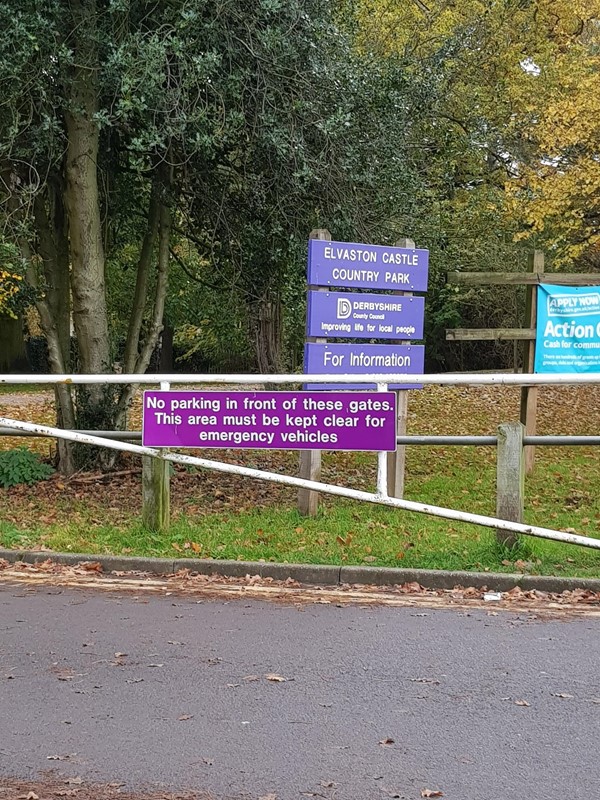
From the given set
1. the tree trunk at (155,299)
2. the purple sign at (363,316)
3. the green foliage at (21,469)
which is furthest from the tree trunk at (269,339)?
the purple sign at (363,316)

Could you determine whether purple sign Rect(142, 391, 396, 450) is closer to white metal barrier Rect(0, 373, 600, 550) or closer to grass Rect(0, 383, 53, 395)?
white metal barrier Rect(0, 373, 600, 550)

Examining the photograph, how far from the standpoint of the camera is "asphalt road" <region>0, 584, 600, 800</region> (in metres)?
3.62

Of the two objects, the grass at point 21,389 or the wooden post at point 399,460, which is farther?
the grass at point 21,389

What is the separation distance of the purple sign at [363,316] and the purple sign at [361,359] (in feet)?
0.41

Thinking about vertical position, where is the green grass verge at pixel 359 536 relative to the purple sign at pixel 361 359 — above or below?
below

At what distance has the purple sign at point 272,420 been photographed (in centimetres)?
701

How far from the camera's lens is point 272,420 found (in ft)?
23.5

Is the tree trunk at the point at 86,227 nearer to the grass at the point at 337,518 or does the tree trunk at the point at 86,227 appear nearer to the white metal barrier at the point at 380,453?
the grass at the point at 337,518

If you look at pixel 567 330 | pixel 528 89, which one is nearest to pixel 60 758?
pixel 567 330

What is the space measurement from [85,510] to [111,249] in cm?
523

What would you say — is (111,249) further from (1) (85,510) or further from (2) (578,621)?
(2) (578,621)

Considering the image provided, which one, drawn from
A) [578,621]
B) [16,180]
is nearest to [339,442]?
[578,621]

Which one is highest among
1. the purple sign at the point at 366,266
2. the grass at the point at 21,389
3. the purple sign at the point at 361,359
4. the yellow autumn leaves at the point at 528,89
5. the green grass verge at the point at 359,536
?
the yellow autumn leaves at the point at 528,89

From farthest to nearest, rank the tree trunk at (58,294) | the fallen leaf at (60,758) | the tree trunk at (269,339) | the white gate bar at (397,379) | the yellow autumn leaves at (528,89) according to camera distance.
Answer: the yellow autumn leaves at (528,89) → the tree trunk at (269,339) → the tree trunk at (58,294) → the white gate bar at (397,379) → the fallen leaf at (60,758)
